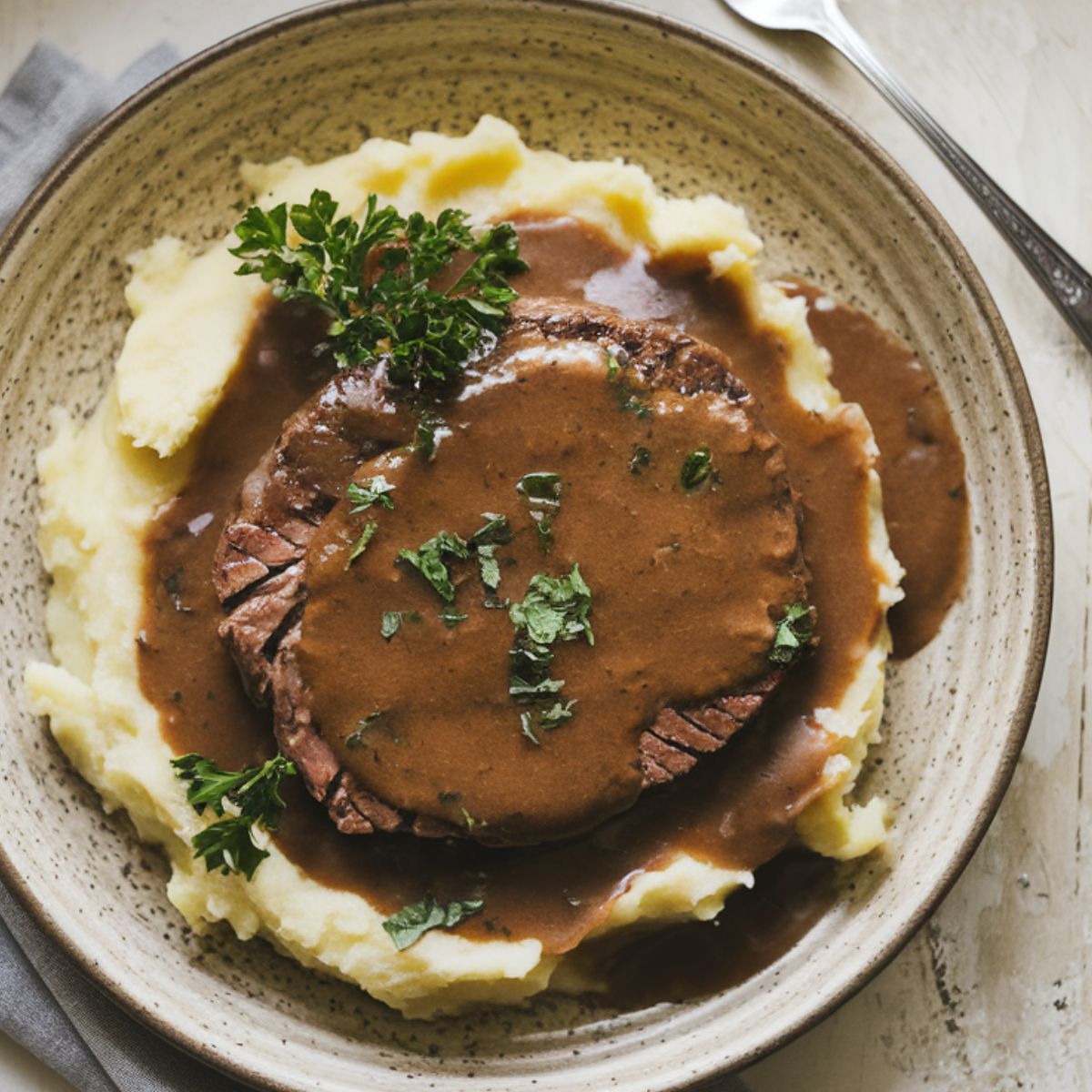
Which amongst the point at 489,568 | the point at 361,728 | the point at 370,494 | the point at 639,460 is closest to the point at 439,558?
the point at 489,568

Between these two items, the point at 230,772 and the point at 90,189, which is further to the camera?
the point at 90,189

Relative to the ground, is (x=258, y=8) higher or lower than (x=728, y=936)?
higher

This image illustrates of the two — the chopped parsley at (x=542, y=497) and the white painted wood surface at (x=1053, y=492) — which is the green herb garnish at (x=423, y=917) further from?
the white painted wood surface at (x=1053, y=492)

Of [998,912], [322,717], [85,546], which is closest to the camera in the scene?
[322,717]

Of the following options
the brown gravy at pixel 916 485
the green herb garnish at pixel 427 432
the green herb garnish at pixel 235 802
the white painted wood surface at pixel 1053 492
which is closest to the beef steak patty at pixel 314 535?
the green herb garnish at pixel 427 432

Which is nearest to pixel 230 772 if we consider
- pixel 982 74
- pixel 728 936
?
pixel 728 936

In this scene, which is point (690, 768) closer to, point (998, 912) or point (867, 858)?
point (867, 858)

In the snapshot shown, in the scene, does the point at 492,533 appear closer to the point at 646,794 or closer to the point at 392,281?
the point at 392,281

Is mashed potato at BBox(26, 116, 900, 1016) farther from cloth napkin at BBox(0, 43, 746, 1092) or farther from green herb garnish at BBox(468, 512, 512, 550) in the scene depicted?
green herb garnish at BBox(468, 512, 512, 550)
